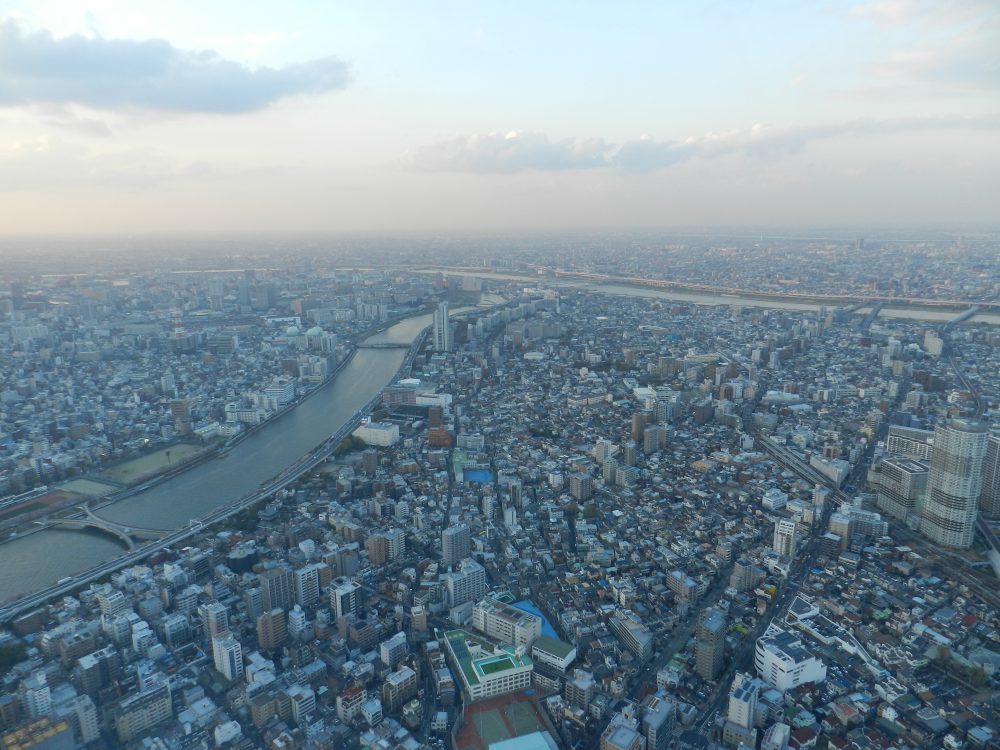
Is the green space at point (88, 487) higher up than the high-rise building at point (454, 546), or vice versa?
the high-rise building at point (454, 546)

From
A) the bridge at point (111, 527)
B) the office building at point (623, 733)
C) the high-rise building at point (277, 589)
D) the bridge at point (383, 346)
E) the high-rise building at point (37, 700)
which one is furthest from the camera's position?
the bridge at point (383, 346)

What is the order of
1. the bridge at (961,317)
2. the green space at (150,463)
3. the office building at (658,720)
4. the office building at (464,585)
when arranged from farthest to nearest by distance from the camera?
the bridge at (961,317)
the green space at (150,463)
the office building at (464,585)
the office building at (658,720)

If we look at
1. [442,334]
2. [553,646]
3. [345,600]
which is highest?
[442,334]

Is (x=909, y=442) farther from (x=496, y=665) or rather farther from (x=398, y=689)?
(x=398, y=689)

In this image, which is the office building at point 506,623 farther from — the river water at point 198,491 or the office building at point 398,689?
the river water at point 198,491

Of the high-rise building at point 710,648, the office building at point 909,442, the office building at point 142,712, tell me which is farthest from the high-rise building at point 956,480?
the office building at point 142,712

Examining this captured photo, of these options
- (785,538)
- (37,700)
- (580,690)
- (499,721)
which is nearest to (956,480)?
(785,538)
